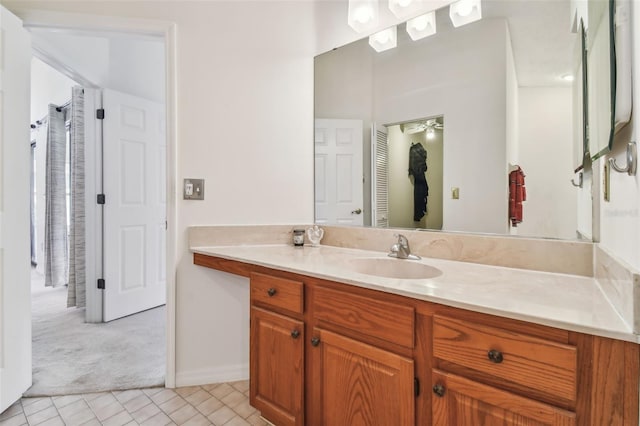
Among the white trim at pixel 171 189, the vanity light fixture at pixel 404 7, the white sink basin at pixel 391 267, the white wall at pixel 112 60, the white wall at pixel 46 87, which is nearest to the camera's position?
the white sink basin at pixel 391 267

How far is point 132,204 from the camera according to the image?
3100 mm

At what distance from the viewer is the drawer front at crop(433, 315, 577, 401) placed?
75 cm

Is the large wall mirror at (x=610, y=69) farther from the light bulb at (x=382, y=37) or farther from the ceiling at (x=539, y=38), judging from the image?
the light bulb at (x=382, y=37)

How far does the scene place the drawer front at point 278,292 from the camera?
1.33 meters

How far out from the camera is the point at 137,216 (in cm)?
314

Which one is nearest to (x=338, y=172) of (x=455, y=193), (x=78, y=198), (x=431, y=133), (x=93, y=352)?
(x=431, y=133)

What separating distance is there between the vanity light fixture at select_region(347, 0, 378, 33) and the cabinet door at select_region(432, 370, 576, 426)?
176 cm

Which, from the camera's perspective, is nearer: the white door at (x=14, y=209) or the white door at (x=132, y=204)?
the white door at (x=14, y=209)

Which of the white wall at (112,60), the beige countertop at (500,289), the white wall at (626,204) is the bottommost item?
the beige countertop at (500,289)

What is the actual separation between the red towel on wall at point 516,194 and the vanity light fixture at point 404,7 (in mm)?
948

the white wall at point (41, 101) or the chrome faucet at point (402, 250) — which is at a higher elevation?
the white wall at point (41, 101)

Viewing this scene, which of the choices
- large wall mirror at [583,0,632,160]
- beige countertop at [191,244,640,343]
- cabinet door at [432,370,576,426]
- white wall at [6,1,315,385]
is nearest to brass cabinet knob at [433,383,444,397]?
cabinet door at [432,370,576,426]

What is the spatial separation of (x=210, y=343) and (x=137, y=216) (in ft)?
5.75

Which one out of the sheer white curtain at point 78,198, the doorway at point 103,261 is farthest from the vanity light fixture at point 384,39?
the sheer white curtain at point 78,198
